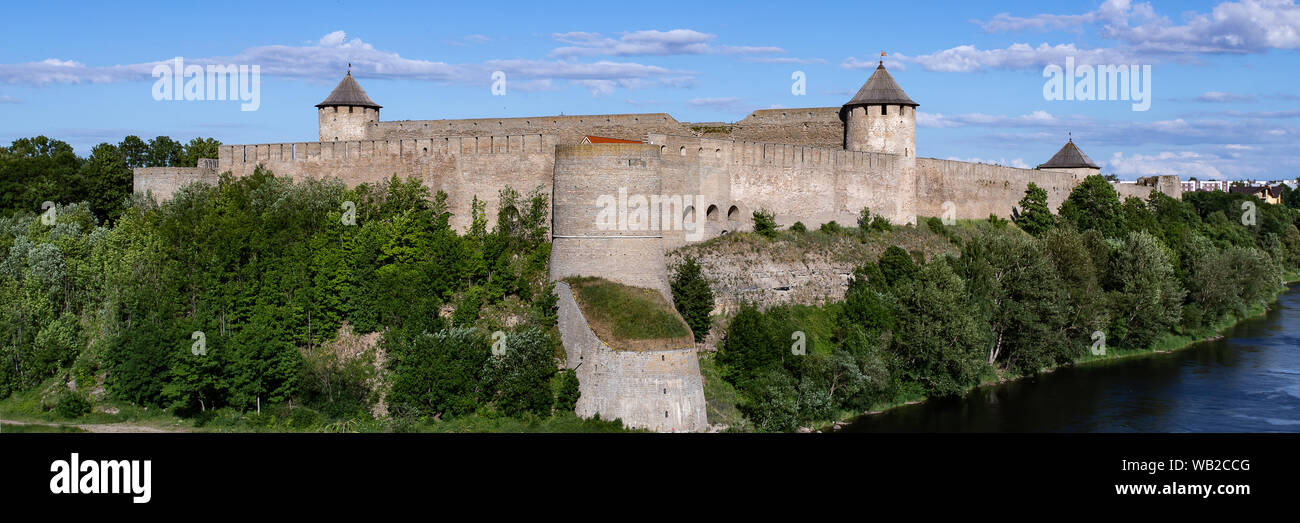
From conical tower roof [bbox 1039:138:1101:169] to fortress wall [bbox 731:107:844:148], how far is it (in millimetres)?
16159

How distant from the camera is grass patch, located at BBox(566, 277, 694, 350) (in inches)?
813

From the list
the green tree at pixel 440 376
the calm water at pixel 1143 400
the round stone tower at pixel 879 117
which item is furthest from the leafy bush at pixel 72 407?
the round stone tower at pixel 879 117

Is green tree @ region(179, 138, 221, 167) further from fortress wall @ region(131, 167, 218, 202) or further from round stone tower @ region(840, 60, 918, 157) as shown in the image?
round stone tower @ region(840, 60, 918, 157)

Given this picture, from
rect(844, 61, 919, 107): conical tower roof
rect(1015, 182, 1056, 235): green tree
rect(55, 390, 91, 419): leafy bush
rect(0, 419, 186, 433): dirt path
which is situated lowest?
rect(0, 419, 186, 433): dirt path

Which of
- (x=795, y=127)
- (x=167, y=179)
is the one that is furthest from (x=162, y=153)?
(x=795, y=127)

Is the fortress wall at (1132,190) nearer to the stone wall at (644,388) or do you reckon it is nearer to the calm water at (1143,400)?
the calm water at (1143,400)

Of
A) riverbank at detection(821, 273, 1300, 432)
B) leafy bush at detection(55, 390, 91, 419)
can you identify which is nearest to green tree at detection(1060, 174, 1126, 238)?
riverbank at detection(821, 273, 1300, 432)

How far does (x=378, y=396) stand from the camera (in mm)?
22156

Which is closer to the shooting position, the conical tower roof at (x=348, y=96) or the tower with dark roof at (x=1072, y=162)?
the conical tower roof at (x=348, y=96)

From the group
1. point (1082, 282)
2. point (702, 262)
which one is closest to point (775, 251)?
point (702, 262)

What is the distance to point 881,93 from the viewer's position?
1214 inches

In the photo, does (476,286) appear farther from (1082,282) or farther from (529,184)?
(1082,282)

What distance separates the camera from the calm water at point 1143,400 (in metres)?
23.2

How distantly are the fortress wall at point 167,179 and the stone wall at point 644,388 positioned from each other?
13985mm
